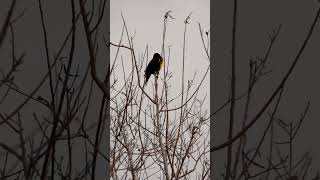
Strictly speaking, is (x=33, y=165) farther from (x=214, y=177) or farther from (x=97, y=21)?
(x=214, y=177)

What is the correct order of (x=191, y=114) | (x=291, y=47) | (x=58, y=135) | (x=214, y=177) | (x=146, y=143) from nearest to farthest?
(x=58, y=135)
(x=214, y=177)
(x=291, y=47)
(x=191, y=114)
(x=146, y=143)

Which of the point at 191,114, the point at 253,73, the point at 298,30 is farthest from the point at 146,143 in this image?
the point at 253,73

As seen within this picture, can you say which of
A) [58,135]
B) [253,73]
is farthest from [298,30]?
[58,135]

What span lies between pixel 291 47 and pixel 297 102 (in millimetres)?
155

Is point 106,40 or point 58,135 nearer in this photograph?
point 58,135

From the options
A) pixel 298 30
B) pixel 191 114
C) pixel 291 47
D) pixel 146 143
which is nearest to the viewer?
pixel 291 47

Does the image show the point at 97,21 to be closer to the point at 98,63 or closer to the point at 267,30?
the point at 98,63

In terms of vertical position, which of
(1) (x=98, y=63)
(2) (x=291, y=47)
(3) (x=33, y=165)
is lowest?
(3) (x=33, y=165)

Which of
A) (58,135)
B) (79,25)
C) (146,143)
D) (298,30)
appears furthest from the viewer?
(146,143)

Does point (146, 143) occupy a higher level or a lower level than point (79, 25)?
higher

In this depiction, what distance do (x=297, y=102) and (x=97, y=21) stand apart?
71 cm

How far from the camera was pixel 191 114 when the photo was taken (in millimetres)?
3344

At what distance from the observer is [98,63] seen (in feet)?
2.67

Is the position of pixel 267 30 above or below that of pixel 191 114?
below
